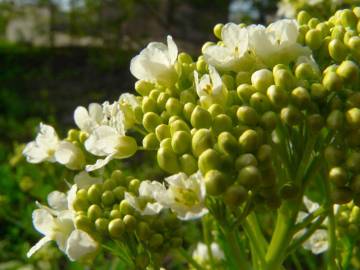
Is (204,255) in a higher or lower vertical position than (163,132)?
lower

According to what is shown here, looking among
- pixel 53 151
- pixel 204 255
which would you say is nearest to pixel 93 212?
pixel 53 151

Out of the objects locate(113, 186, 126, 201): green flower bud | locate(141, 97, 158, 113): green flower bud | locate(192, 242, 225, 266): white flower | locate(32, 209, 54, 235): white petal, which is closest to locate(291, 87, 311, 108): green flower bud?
locate(141, 97, 158, 113): green flower bud

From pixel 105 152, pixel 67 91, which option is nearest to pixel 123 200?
pixel 105 152

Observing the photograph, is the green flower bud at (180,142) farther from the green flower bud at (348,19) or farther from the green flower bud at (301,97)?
the green flower bud at (348,19)

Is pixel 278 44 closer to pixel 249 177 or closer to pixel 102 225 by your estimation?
pixel 249 177

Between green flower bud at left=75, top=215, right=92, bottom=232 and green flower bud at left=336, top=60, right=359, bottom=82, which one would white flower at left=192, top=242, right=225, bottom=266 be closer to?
green flower bud at left=75, top=215, right=92, bottom=232
